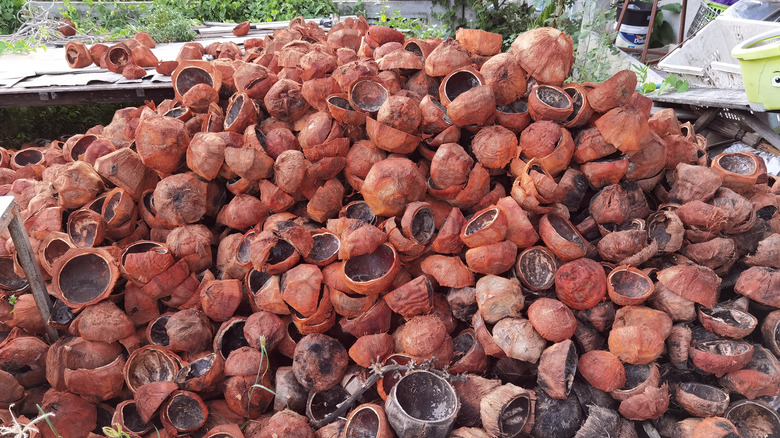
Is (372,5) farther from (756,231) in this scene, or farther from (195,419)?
(195,419)

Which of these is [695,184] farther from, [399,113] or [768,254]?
[399,113]

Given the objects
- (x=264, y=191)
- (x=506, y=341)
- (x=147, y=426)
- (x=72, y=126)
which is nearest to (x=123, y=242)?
(x=264, y=191)

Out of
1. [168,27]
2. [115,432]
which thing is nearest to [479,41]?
[115,432]

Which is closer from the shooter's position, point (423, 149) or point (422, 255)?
point (422, 255)

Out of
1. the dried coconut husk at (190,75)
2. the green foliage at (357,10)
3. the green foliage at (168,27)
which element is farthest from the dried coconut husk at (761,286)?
the green foliage at (357,10)

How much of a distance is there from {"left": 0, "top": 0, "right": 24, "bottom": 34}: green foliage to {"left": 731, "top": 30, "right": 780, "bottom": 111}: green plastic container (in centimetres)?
885

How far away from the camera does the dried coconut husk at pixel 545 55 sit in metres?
2.44

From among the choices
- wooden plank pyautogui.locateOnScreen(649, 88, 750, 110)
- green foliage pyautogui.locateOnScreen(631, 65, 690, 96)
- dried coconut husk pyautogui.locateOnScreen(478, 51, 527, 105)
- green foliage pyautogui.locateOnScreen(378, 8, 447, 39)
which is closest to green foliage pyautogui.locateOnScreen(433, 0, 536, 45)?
green foliage pyautogui.locateOnScreen(378, 8, 447, 39)

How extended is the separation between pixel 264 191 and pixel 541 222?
134 cm

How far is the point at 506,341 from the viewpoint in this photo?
1.98 metres

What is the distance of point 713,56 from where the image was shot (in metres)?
4.81

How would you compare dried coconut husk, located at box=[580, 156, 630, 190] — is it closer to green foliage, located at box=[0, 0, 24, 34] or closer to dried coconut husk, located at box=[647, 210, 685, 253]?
dried coconut husk, located at box=[647, 210, 685, 253]

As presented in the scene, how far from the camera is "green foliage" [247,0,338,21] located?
7.33 m

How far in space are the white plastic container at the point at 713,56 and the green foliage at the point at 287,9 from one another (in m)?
4.62
